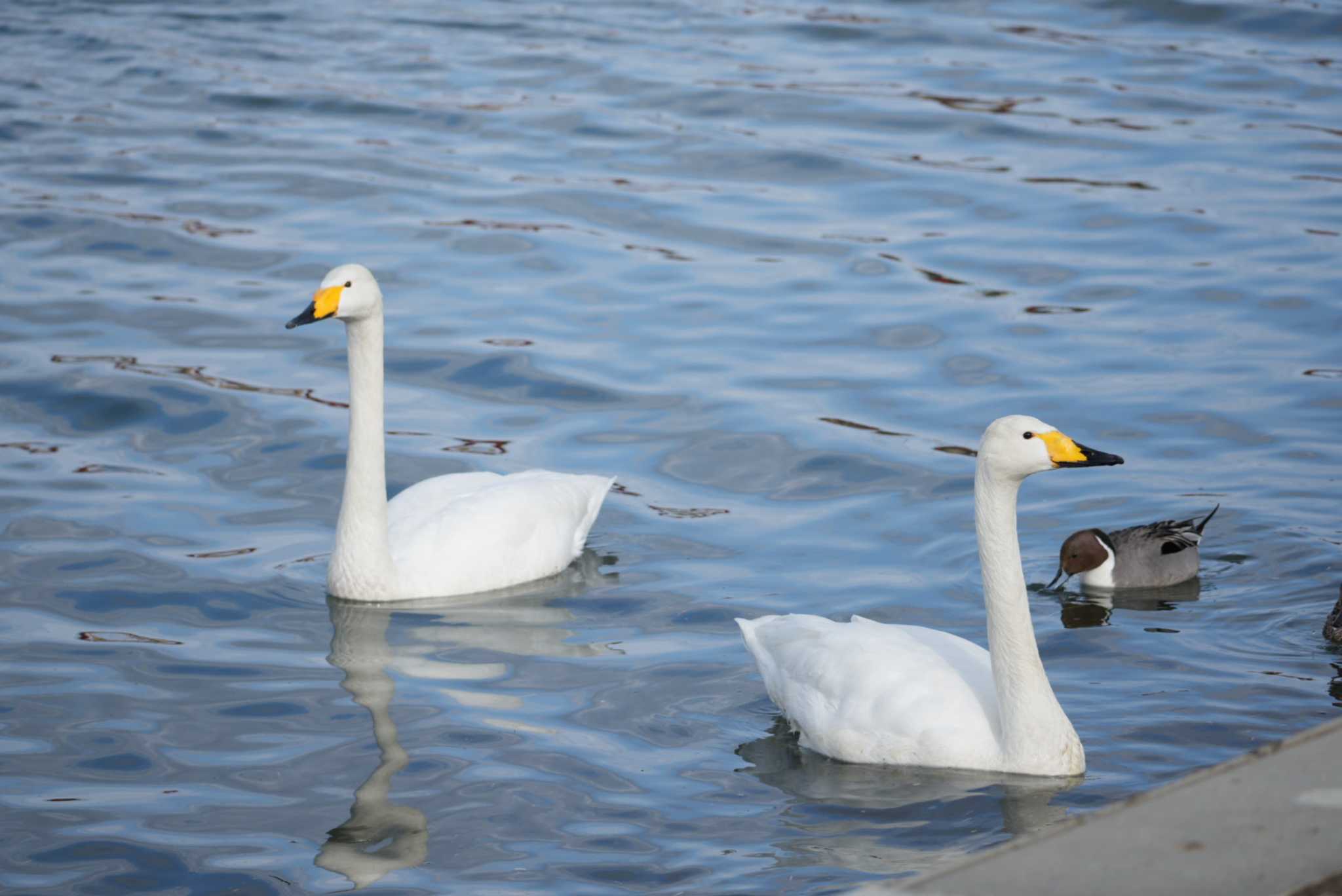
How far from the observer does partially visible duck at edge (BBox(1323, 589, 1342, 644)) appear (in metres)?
7.15

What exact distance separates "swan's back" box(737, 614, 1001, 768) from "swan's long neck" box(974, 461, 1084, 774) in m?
0.14

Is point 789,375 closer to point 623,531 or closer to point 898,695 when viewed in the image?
point 623,531

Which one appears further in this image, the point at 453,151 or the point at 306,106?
the point at 306,106

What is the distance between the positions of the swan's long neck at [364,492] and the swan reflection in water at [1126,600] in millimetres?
2995

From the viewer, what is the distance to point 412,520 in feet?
27.5

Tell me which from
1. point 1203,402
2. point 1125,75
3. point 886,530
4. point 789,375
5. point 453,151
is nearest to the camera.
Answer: point 886,530

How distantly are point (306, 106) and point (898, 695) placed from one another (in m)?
13.3

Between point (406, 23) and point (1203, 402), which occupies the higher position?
point (406, 23)

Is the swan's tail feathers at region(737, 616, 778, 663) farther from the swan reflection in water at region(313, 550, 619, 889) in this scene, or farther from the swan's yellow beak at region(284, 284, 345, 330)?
the swan's yellow beak at region(284, 284, 345, 330)

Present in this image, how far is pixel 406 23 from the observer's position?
71.9 feet

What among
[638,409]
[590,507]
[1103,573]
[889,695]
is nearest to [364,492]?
[590,507]

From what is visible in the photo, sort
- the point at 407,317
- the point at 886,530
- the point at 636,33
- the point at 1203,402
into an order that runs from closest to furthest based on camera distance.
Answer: the point at 886,530 → the point at 1203,402 → the point at 407,317 → the point at 636,33

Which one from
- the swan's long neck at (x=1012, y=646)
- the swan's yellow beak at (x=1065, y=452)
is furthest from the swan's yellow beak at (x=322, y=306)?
the swan's yellow beak at (x=1065, y=452)

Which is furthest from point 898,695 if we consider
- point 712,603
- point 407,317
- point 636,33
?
point 636,33
